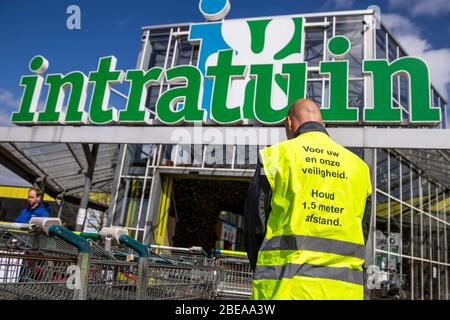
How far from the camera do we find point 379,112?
831 centimetres

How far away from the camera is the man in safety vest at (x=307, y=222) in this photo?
1.65 m

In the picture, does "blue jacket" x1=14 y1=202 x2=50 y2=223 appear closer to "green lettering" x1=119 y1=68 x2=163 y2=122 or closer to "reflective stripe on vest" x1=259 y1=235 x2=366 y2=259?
"green lettering" x1=119 y1=68 x2=163 y2=122

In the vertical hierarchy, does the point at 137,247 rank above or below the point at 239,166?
below

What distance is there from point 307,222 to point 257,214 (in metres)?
0.23

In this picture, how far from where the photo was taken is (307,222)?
1.71 metres

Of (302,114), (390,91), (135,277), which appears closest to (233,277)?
(135,277)

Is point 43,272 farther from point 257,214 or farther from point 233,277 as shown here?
point 233,277

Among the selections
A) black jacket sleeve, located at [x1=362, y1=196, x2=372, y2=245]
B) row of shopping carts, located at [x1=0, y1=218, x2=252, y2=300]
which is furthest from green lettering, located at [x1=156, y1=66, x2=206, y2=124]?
black jacket sleeve, located at [x1=362, y1=196, x2=372, y2=245]

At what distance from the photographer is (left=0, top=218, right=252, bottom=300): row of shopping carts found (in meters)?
3.21

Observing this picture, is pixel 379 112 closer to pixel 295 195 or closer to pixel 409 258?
pixel 409 258

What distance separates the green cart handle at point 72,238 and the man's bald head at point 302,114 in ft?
7.09

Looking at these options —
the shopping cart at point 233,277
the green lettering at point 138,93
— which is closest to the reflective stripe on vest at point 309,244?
the shopping cart at point 233,277

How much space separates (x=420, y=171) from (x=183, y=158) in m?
8.83

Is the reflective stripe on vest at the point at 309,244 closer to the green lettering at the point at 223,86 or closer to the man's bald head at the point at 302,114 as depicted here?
the man's bald head at the point at 302,114
